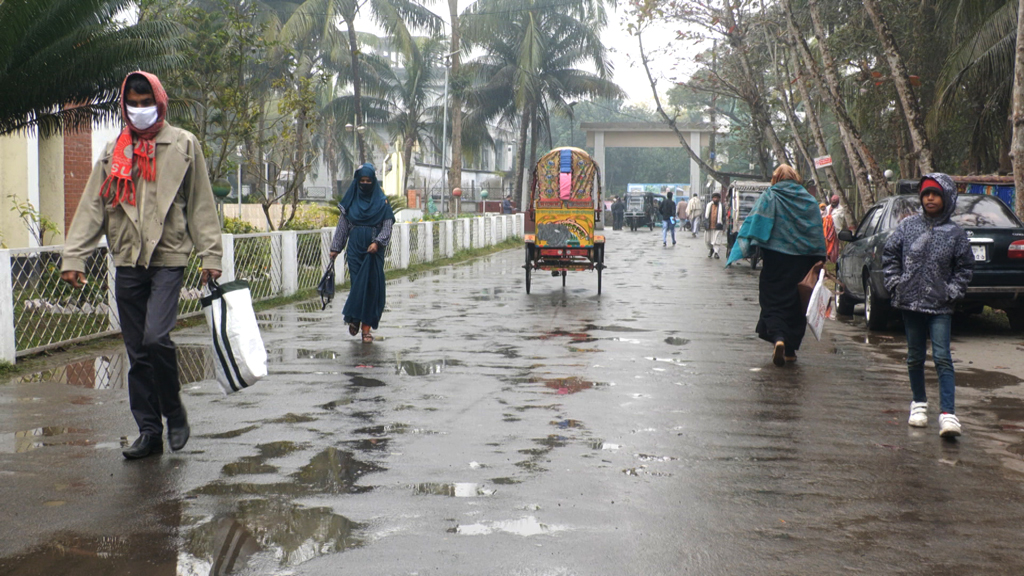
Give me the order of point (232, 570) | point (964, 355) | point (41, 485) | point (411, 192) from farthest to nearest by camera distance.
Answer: point (411, 192) < point (964, 355) < point (41, 485) < point (232, 570)

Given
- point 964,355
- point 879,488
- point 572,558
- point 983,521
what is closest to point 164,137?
point 572,558

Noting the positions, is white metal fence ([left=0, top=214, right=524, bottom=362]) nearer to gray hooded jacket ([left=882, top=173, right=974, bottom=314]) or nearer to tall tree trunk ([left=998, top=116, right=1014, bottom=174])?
gray hooded jacket ([left=882, top=173, right=974, bottom=314])

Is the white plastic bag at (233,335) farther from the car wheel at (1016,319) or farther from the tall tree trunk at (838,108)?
the tall tree trunk at (838,108)

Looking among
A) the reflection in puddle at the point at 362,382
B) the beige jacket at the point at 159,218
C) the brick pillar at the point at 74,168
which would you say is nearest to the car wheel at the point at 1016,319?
the reflection in puddle at the point at 362,382

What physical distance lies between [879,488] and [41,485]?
4195 mm

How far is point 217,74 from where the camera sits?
795 inches

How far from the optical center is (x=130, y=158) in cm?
589

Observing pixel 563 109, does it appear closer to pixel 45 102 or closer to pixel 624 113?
pixel 45 102

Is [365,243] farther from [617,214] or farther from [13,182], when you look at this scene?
[617,214]

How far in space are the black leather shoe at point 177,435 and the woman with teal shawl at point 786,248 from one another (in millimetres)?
5643

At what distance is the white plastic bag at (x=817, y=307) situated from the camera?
9.31m

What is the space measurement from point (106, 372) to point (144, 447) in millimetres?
3383

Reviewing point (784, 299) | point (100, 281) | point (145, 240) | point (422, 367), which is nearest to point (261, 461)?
point (145, 240)

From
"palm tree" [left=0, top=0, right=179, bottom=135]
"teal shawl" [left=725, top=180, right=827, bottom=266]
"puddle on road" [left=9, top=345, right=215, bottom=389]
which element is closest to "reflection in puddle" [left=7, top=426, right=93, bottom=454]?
"puddle on road" [left=9, top=345, right=215, bottom=389]
